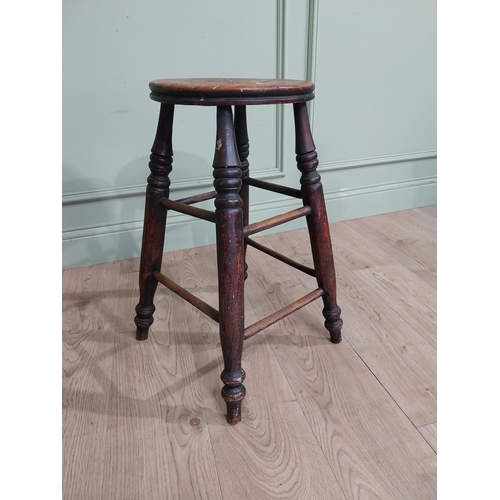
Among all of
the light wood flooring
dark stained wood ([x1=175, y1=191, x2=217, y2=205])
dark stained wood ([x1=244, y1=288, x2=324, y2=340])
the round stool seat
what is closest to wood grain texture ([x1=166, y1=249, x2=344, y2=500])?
the light wood flooring

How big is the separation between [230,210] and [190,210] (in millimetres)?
114

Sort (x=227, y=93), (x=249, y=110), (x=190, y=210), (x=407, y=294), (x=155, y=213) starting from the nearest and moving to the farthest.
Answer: (x=227, y=93) < (x=190, y=210) < (x=155, y=213) < (x=407, y=294) < (x=249, y=110)

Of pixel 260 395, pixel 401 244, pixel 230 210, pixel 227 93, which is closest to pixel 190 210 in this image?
pixel 230 210

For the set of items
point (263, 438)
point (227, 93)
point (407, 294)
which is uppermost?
point (227, 93)

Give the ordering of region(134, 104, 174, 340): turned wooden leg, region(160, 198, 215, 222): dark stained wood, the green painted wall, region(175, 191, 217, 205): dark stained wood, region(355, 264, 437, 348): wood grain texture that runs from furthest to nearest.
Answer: the green painted wall, region(355, 264, 437, 348): wood grain texture, region(175, 191, 217, 205): dark stained wood, region(134, 104, 174, 340): turned wooden leg, region(160, 198, 215, 222): dark stained wood

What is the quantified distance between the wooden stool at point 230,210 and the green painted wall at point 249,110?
526mm

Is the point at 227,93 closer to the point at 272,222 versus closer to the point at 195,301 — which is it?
the point at 272,222

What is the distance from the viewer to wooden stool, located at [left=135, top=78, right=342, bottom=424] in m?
0.85

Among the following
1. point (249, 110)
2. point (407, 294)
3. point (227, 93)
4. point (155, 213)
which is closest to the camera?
point (227, 93)

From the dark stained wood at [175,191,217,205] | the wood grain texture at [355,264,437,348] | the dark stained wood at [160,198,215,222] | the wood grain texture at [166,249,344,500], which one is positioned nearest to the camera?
the wood grain texture at [166,249,344,500]

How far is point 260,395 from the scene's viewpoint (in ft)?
3.21

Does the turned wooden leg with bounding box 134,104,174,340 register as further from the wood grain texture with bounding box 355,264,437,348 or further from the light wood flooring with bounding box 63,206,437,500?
the wood grain texture with bounding box 355,264,437,348
